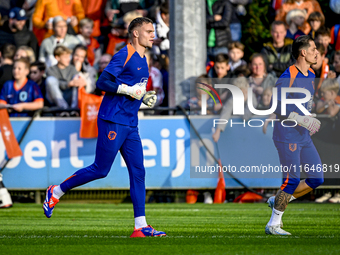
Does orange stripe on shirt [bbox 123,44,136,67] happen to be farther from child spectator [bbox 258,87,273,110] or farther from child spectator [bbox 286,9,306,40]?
child spectator [bbox 286,9,306,40]

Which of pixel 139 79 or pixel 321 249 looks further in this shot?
pixel 139 79

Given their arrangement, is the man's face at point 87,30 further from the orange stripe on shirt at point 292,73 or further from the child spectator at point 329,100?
the orange stripe on shirt at point 292,73

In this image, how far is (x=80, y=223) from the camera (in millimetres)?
8852

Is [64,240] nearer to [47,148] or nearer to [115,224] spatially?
[115,224]

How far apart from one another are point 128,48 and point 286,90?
1.89 metres

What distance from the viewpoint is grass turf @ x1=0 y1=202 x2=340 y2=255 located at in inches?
232

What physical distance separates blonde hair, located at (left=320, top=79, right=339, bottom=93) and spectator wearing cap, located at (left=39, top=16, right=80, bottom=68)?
5.51 metres

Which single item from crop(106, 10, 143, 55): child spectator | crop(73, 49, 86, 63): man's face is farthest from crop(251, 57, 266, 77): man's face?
crop(73, 49, 86, 63): man's face

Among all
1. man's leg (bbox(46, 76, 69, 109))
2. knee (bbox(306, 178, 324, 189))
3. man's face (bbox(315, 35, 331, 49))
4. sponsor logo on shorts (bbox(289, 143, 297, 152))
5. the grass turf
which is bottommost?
the grass turf

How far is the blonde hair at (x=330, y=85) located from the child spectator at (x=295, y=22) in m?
1.61

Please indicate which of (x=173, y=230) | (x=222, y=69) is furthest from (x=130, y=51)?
(x=222, y=69)

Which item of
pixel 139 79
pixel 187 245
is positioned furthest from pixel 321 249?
pixel 139 79

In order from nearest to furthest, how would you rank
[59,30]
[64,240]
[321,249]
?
1. [321,249]
2. [64,240]
3. [59,30]

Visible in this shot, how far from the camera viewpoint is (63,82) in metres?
13.1
